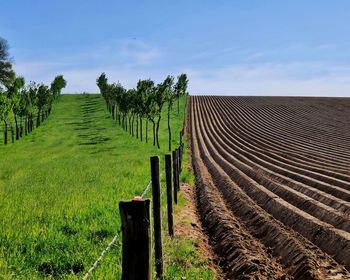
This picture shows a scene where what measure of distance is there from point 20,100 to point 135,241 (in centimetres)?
5475

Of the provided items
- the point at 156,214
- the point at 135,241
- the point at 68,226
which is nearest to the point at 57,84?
the point at 68,226

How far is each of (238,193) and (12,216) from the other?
27.7 feet

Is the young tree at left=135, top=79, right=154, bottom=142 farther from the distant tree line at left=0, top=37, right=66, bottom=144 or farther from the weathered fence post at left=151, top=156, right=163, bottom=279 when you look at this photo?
the weathered fence post at left=151, top=156, right=163, bottom=279

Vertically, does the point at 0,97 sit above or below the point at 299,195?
above

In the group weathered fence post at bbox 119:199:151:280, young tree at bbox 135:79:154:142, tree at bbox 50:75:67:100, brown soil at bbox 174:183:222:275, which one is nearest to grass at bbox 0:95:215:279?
brown soil at bbox 174:183:222:275

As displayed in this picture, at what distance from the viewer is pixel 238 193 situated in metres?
16.7

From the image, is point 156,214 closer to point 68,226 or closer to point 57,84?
point 68,226

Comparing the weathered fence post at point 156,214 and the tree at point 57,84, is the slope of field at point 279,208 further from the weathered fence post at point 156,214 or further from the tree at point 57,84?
the tree at point 57,84

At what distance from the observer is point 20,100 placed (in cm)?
5528

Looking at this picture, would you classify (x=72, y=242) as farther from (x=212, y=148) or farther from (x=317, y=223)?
(x=212, y=148)

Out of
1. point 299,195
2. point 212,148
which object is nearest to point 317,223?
point 299,195

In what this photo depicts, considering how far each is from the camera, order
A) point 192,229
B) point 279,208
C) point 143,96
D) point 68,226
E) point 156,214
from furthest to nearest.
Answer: point 143,96 < point 279,208 < point 192,229 < point 68,226 < point 156,214

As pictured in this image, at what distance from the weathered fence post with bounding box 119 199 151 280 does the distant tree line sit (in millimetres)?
43333

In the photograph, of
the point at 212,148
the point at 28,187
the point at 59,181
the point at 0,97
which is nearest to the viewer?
the point at 28,187
